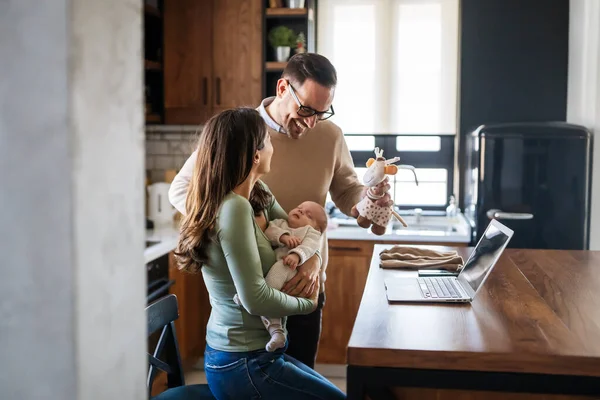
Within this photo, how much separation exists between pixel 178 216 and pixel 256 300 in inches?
106

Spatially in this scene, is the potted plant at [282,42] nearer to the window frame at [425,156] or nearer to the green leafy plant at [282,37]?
the green leafy plant at [282,37]

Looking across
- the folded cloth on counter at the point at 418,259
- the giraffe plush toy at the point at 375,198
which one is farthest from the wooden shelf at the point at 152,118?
the giraffe plush toy at the point at 375,198

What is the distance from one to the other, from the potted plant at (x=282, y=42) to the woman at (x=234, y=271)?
244 cm

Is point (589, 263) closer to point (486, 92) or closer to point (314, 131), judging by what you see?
point (314, 131)

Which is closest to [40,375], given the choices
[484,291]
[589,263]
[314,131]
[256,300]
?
[256,300]

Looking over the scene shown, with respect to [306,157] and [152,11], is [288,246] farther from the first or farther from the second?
[152,11]

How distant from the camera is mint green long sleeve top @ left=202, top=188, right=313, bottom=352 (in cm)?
176

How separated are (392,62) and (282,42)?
33.2 inches

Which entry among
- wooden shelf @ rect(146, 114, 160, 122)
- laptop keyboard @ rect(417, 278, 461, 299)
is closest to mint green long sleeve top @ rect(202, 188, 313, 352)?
laptop keyboard @ rect(417, 278, 461, 299)

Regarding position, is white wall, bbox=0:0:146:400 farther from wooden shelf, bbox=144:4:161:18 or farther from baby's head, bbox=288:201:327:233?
wooden shelf, bbox=144:4:161:18

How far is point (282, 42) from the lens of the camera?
4.28 meters

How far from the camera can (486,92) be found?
4.51 metres

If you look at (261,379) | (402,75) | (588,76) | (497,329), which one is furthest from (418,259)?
(402,75)

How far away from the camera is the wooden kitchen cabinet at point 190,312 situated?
12.7 ft
